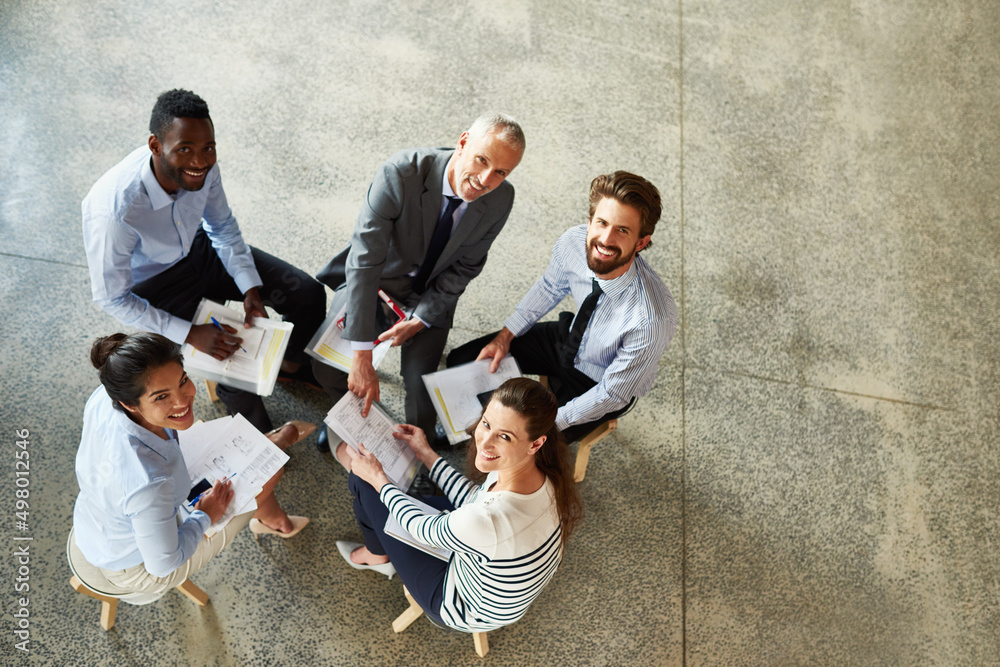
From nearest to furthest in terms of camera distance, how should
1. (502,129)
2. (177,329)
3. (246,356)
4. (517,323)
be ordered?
(502,129) < (177,329) < (246,356) < (517,323)

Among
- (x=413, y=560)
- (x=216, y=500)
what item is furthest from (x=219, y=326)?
(x=413, y=560)

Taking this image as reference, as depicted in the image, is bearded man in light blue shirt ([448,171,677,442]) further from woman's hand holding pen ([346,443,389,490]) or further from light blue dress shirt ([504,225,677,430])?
woman's hand holding pen ([346,443,389,490])

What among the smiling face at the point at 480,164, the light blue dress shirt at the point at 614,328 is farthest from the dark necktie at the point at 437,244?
the light blue dress shirt at the point at 614,328

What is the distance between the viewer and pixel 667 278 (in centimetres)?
359

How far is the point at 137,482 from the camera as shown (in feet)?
6.20

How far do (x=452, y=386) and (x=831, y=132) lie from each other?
10.00 ft

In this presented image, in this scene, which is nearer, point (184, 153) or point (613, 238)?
point (184, 153)

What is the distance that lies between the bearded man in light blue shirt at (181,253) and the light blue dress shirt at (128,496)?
0.47 m

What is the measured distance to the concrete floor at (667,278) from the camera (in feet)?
9.02

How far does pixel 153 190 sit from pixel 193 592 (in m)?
1.43

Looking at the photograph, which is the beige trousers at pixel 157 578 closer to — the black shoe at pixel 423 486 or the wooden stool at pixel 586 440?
the black shoe at pixel 423 486

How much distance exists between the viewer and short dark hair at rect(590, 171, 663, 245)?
225 cm

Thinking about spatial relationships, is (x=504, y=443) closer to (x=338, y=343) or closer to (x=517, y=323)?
(x=517, y=323)

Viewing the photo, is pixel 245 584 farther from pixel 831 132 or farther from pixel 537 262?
pixel 831 132
